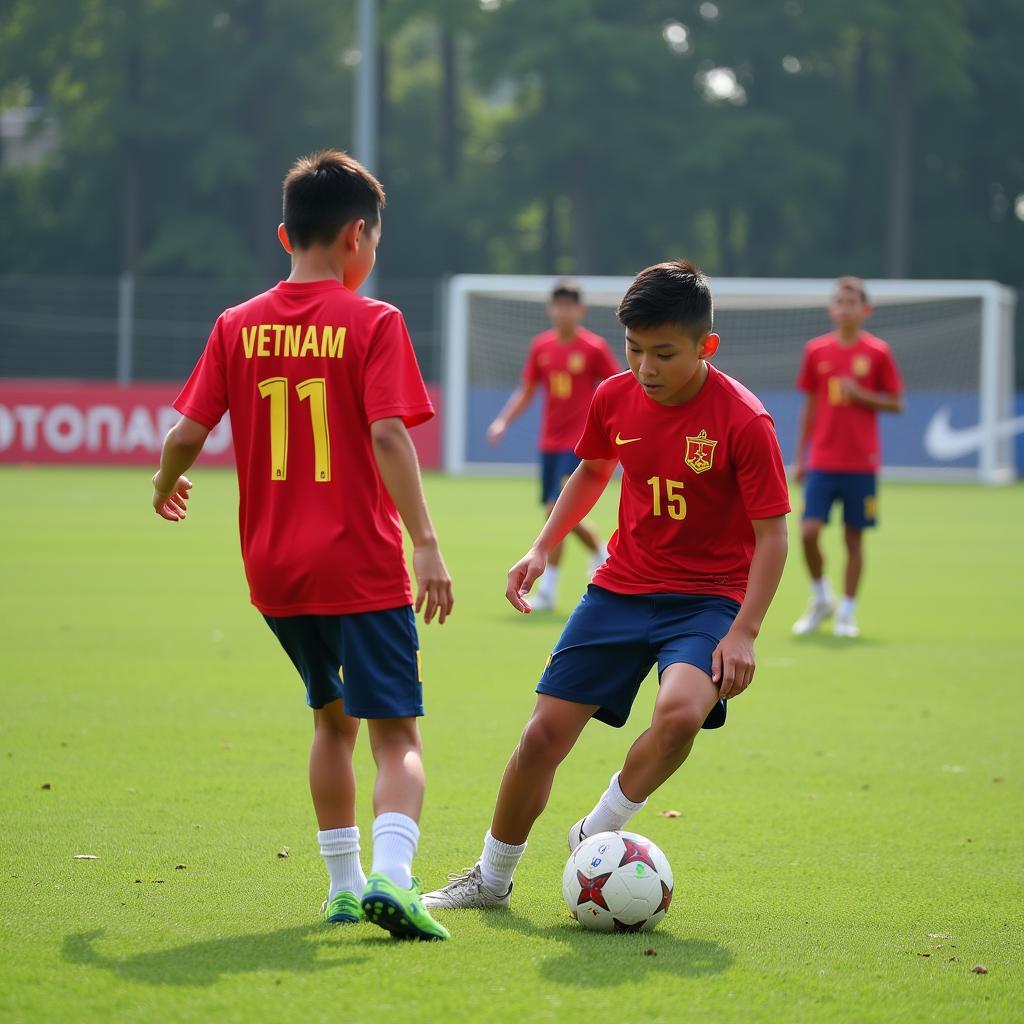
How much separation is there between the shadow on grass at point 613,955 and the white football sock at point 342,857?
0.35 meters

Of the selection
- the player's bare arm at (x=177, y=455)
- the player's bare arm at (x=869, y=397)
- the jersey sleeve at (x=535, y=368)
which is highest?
the jersey sleeve at (x=535, y=368)

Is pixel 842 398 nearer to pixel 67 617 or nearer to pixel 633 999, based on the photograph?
pixel 67 617

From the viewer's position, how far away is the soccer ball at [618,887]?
4074 mm

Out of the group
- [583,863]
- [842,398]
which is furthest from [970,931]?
[842,398]

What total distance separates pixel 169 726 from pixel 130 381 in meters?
26.1

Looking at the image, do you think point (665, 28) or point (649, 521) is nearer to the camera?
point (649, 521)

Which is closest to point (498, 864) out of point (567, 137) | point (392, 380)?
point (392, 380)

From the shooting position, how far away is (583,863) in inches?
164

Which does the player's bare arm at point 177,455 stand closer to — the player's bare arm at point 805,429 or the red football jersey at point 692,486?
the red football jersey at point 692,486

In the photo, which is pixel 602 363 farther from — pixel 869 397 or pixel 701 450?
pixel 701 450

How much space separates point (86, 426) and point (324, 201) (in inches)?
994

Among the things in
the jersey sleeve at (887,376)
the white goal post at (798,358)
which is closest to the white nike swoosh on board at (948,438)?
the white goal post at (798,358)

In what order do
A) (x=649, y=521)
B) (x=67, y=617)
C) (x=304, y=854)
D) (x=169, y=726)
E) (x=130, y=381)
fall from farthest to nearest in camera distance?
(x=130, y=381)
(x=67, y=617)
(x=169, y=726)
(x=304, y=854)
(x=649, y=521)

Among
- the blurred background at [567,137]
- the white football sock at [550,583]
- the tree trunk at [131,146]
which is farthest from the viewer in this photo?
the tree trunk at [131,146]
